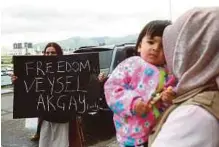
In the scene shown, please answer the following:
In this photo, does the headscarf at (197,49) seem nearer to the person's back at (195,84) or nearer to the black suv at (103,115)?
the person's back at (195,84)

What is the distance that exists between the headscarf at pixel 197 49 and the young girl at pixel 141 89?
784 millimetres

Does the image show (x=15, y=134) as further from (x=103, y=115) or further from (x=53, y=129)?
(x=53, y=129)

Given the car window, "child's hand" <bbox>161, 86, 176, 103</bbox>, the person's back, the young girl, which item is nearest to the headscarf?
the person's back

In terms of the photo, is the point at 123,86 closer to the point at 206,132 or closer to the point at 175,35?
the point at 175,35

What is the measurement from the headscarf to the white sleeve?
9 cm

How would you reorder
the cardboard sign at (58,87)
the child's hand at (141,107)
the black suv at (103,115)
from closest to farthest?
the child's hand at (141,107), the cardboard sign at (58,87), the black suv at (103,115)

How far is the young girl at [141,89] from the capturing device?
1.95 m

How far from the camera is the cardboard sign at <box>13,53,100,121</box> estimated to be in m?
3.35

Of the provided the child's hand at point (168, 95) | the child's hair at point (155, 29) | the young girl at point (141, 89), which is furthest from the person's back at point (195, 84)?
the child's hair at point (155, 29)

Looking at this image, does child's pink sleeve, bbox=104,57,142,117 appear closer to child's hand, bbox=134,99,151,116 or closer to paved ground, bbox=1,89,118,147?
child's hand, bbox=134,99,151,116

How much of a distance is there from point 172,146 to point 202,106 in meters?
0.14

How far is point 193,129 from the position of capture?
983 millimetres

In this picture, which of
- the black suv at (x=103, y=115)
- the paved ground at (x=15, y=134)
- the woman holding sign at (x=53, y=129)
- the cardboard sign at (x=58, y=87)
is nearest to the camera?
the cardboard sign at (x=58, y=87)

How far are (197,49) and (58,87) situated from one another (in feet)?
8.23
